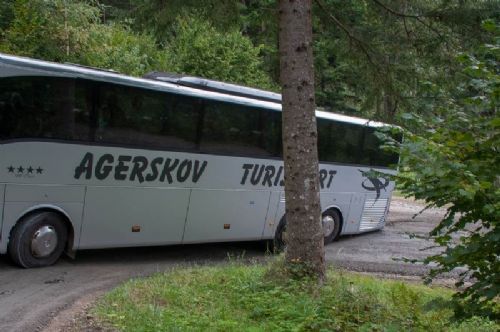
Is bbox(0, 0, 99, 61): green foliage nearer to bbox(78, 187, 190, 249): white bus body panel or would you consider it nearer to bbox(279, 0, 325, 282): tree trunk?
bbox(78, 187, 190, 249): white bus body panel

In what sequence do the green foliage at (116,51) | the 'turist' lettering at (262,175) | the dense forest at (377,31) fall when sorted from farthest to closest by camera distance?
the green foliage at (116,51) → the 'turist' lettering at (262,175) → the dense forest at (377,31)

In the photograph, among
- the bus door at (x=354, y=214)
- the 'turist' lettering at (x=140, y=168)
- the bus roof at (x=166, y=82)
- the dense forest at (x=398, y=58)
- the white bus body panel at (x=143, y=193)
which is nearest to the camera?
the dense forest at (x=398, y=58)

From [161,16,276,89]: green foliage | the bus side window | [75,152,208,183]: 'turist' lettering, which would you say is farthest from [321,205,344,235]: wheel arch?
[161,16,276,89]: green foliage

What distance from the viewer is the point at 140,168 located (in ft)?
36.0

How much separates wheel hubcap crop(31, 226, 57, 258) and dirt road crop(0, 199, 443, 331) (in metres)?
0.28

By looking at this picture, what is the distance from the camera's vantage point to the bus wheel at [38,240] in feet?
32.1

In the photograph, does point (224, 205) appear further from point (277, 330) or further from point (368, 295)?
point (277, 330)

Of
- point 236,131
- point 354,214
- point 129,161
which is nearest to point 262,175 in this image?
point 236,131

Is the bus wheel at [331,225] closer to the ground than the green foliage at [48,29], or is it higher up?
closer to the ground

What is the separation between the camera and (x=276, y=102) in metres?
13.6

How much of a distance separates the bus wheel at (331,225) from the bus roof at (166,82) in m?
2.23

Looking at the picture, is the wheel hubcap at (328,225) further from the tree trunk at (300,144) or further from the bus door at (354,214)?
the tree trunk at (300,144)

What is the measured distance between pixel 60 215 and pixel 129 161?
1401 mm

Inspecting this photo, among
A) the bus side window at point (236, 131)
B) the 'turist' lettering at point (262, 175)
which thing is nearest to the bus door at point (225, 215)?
the 'turist' lettering at point (262, 175)
